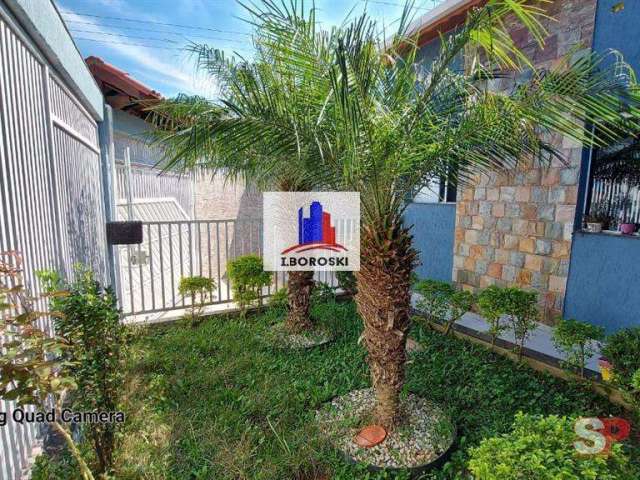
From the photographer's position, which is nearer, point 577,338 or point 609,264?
point 577,338

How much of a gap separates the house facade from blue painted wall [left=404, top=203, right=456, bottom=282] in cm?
29

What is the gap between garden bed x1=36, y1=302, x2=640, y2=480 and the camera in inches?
108

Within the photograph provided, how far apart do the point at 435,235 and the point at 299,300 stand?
11.0ft

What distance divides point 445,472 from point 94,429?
241 centimetres

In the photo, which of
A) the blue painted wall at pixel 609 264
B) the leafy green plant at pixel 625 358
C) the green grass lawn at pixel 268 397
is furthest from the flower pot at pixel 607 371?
the blue painted wall at pixel 609 264

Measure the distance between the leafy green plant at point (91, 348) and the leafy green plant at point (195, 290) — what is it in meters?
3.43

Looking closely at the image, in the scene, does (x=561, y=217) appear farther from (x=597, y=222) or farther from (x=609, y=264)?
(x=609, y=264)

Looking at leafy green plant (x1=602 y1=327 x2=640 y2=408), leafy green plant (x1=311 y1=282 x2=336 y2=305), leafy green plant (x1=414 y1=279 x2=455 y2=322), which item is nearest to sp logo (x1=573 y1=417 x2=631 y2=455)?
leafy green plant (x1=602 y1=327 x2=640 y2=408)

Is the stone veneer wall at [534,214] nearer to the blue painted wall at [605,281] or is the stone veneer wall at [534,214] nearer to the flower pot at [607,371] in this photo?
the blue painted wall at [605,281]

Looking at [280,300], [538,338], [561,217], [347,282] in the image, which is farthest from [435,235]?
[280,300]

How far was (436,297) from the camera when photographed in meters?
5.04

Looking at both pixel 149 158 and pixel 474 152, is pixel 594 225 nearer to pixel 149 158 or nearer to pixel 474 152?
pixel 474 152

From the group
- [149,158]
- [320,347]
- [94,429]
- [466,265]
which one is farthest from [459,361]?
[149,158]

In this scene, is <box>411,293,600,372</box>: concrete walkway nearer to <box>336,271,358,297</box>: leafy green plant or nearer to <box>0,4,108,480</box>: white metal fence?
<box>336,271,358,297</box>: leafy green plant
